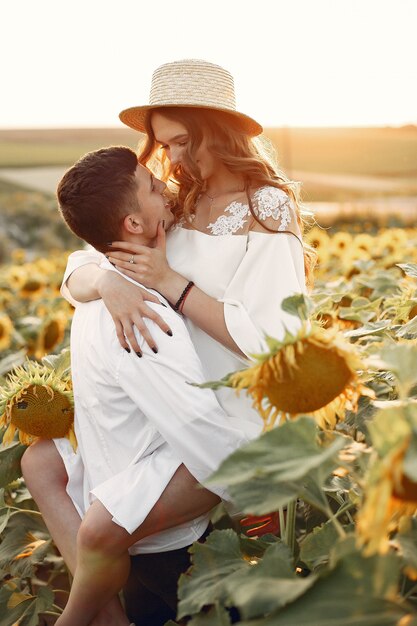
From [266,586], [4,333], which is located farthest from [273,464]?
[4,333]

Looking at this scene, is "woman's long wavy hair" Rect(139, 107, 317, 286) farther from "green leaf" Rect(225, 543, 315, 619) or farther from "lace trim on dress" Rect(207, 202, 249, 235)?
"green leaf" Rect(225, 543, 315, 619)

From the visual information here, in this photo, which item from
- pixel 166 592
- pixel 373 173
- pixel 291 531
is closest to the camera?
pixel 291 531

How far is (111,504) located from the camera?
6.19ft

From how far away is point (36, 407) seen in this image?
221 centimetres

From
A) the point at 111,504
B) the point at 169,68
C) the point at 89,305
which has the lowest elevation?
the point at 111,504

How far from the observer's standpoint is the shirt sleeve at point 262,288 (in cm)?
221

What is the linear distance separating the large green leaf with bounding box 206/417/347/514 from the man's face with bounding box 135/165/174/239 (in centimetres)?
131

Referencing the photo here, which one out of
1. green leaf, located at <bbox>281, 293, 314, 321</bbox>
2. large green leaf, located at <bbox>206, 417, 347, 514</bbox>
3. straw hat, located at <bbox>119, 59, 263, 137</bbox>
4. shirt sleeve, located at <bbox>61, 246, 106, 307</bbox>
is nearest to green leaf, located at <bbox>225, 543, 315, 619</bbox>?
large green leaf, located at <bbox>206, 417, 347, 514</bbox>

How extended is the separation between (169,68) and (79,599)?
166cm

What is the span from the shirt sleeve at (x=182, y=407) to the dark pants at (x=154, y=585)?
313 millimetres

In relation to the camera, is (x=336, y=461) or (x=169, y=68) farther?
(x=169, y=68)

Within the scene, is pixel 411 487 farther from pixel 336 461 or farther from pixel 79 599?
pixel 79 599

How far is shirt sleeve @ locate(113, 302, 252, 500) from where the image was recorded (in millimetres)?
1915

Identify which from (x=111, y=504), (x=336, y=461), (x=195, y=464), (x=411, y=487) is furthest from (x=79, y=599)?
(x=411, y=487)
